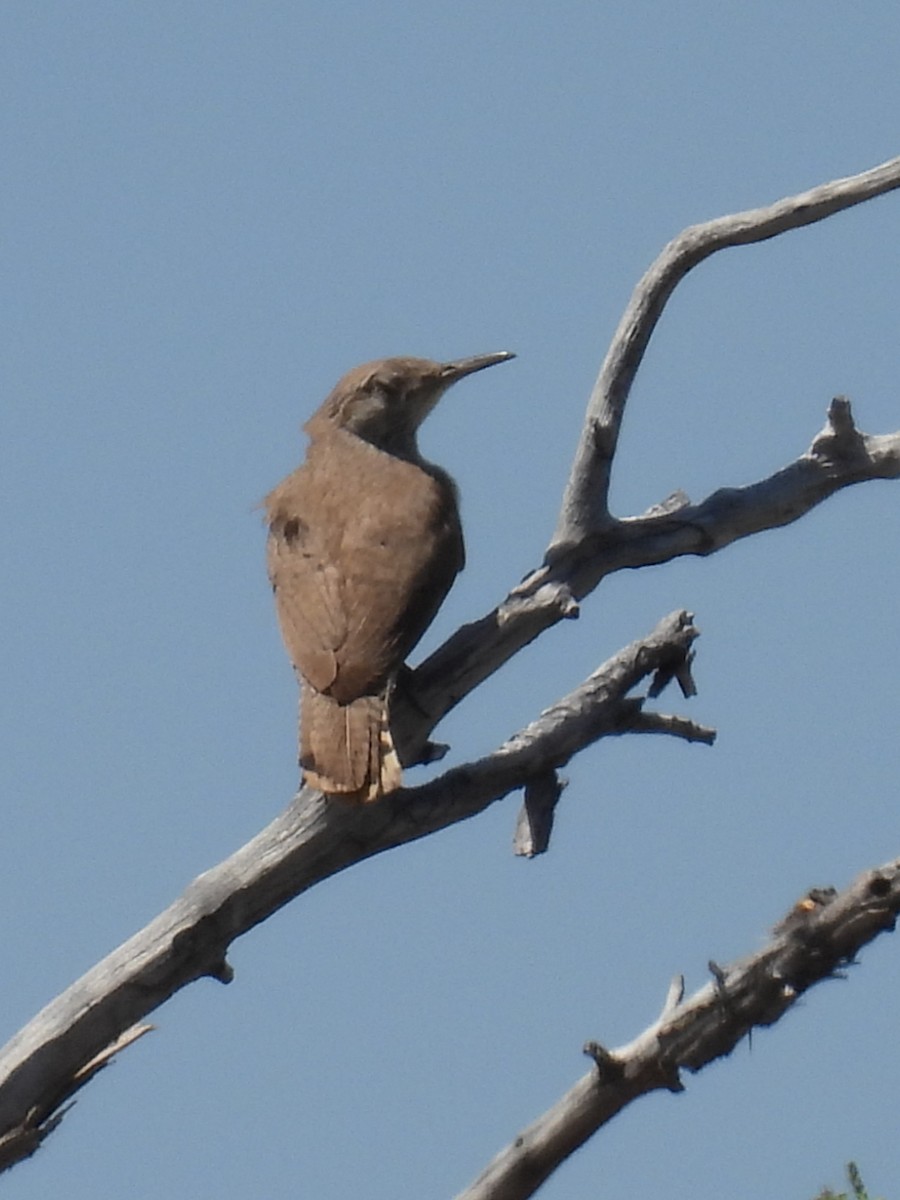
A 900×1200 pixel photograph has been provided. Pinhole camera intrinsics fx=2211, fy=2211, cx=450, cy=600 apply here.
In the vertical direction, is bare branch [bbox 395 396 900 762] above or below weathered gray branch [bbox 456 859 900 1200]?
above

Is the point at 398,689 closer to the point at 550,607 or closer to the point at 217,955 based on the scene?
the point at 550,607

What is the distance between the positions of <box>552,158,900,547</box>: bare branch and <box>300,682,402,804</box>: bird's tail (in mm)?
713

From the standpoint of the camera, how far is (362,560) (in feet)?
22.3

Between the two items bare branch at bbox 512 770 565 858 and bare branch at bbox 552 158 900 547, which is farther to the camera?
bare branch at bbox 552 158 900 547

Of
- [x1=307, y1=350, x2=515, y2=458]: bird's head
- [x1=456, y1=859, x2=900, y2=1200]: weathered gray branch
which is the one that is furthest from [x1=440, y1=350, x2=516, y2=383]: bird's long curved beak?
[x1=456, y1=859, x2=900, y2=1200]: weathered gray branch

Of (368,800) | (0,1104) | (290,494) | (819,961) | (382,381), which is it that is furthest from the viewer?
(382,381)

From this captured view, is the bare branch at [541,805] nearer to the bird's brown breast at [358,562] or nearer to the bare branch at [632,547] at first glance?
the bare branch at [632,547]

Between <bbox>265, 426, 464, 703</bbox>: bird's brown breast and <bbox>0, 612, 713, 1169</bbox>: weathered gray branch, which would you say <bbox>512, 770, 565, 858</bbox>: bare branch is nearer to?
<bbox>0, 612, 713, 1169</bbox>: weathered gray branch

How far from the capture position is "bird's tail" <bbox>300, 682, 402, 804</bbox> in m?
5.63

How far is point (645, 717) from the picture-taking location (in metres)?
6.01

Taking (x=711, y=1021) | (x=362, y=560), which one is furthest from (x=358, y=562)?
(x=711, y=1021)

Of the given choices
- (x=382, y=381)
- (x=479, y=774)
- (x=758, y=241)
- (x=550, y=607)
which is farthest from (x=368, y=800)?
(x=382, y=381)

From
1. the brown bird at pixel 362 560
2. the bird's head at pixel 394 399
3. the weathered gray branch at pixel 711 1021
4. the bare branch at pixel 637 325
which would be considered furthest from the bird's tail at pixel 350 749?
the bird's head at pixel 394 399

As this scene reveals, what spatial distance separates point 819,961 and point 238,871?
61.2 inches
